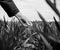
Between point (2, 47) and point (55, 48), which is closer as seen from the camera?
point (55, 48)

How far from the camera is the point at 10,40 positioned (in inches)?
36.9

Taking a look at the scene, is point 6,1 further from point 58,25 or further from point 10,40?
point 58,25

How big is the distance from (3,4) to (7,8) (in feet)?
0.17

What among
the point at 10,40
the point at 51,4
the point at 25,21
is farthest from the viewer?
the point at 25,21

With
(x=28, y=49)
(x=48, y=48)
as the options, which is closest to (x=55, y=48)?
(x=48, y=48)

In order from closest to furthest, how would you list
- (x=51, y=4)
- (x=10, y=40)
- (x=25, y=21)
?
(x=51, y=4) → (x=10, y=40) → (x=25, y=21)

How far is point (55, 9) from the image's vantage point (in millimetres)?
604

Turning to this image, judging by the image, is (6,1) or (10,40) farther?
(6,1)

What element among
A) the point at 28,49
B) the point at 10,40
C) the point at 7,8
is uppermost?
the point at 7,8

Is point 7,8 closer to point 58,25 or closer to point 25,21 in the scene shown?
point 25,21

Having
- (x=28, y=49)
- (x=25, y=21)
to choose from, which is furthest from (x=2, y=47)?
(x=25, y=21)

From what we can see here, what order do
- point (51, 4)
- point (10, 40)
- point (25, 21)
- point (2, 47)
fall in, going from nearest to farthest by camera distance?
1. point (51, 4)
2. point (2, 47)
3. point (10, 40)
4. point (25, 21)

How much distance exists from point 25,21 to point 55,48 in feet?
1.85

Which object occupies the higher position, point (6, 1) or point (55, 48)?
point (6, 1)
